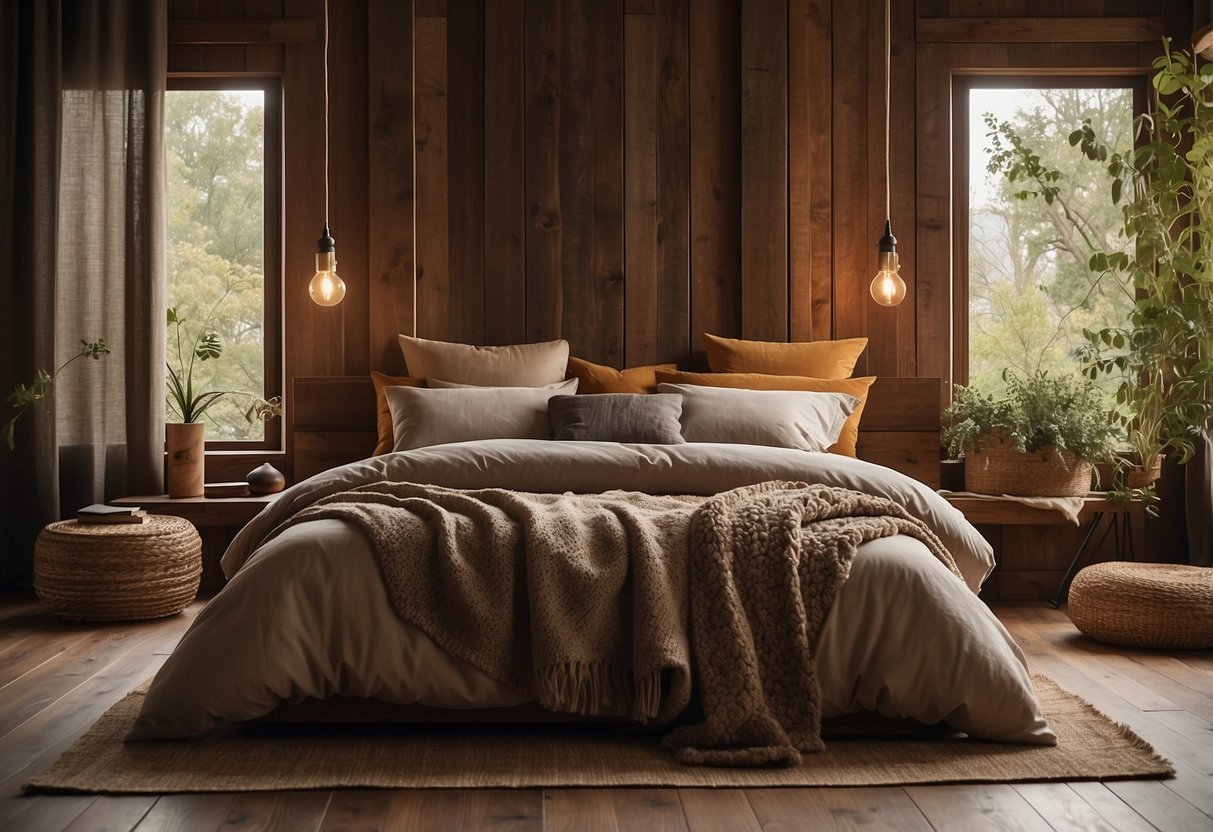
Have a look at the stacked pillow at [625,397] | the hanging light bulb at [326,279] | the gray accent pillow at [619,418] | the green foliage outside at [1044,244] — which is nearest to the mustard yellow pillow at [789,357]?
the stacked pillow at [625,397]

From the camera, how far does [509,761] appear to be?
90.8 inches

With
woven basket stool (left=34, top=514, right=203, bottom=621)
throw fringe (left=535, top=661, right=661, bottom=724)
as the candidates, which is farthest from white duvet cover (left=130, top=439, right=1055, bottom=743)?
woven basket stool (left=34, top=514, right=203, bottom=621)

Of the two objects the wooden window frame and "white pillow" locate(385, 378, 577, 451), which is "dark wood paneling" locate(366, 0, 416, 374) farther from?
"white pillow" locate(385, 378, 577, 451)

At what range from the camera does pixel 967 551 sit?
9.58 feet

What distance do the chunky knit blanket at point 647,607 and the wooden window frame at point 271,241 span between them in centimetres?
229

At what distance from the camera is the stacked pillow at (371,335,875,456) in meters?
3.68

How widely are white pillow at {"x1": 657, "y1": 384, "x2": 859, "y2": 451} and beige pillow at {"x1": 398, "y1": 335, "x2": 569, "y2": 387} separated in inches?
24.4

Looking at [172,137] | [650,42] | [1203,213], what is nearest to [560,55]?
[650,42]

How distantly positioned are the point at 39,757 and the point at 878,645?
5.94ft

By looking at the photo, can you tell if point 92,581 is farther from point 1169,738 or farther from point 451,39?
point 1169,738

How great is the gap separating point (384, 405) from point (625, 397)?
1.04 m

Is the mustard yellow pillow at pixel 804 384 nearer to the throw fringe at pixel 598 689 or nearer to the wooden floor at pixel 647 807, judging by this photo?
the wooden floor at pixel 647 807

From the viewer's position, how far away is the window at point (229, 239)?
465cm

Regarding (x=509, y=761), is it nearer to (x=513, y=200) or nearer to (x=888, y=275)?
(x=888, y=275)
